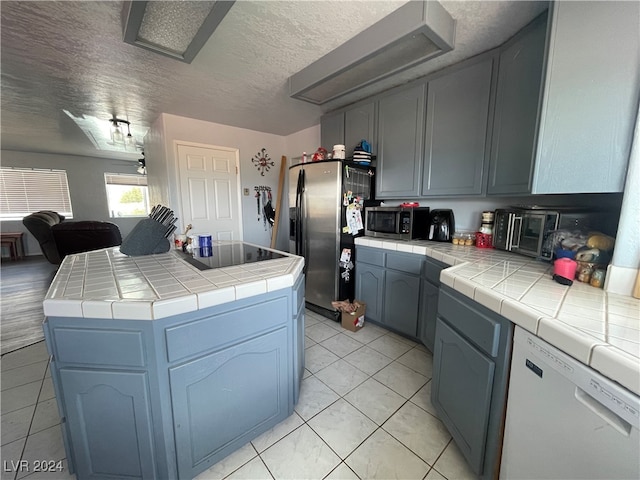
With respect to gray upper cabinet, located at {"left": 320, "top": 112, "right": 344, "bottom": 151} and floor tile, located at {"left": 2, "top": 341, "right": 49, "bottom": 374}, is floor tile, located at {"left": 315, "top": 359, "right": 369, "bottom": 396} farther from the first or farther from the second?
gray upper cabinet, located at {"left": 320, "top": 112, "right": 344, "bottom": 151}

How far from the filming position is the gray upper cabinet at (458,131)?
1848 millimetres

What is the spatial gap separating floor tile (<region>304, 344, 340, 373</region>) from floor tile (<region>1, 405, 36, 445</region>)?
1635 mm

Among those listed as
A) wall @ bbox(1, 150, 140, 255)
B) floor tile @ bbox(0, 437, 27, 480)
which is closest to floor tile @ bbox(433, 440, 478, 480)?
floor tile @ bbox(0, 437, 27, 480)

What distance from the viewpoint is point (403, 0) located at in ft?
4.43

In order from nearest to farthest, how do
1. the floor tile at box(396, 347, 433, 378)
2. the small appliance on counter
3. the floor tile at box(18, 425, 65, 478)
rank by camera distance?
the floor tile at box(18, 425, 65, 478) → the floor tile at box(396, 347, 433, 378) → the small appliance on counter

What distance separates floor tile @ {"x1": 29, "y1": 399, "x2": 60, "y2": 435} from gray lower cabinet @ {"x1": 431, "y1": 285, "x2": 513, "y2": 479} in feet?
6.86

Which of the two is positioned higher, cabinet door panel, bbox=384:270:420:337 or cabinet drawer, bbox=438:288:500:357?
cabinet drawer, bbox=438:288:500:357

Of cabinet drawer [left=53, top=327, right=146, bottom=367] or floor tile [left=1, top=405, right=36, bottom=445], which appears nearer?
cabinet drawer [left=53, top=327, right=146, bottom=367]

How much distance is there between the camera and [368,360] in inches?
77.7

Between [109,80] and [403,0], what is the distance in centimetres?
251

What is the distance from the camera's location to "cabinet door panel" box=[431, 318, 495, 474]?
3.31 feet

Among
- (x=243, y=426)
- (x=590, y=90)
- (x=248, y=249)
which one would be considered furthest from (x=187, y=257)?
(x=590, y=90)

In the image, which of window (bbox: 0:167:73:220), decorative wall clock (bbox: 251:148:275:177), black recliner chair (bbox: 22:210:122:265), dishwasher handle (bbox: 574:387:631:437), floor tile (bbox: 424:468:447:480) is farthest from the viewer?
window (bbox: 0:167:73:220)

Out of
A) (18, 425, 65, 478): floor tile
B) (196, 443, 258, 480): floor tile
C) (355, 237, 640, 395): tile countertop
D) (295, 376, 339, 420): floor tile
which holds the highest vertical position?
(355, 237, 640, 395): tile countertop
